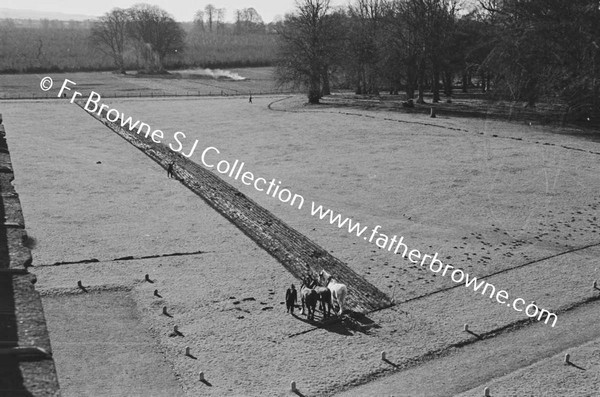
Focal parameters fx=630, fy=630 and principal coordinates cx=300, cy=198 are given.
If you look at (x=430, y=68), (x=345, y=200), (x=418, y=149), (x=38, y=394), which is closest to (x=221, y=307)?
(x=38, y=394)

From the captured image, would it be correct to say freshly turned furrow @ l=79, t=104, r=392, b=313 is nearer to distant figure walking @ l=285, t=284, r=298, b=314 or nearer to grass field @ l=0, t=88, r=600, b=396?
grass field @ l=0, t=88, r=600, b=396

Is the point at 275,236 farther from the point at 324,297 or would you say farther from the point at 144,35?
the point at 144,35

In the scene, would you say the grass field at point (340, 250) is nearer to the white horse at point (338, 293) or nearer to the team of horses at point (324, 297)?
the team of horses at point (324, 297)

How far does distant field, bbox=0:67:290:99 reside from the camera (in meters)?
90.9

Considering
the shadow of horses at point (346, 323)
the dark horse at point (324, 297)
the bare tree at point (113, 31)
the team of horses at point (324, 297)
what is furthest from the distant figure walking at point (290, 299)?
the bare tree at point (113, 31)

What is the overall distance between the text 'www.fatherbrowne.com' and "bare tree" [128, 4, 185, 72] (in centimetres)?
11123

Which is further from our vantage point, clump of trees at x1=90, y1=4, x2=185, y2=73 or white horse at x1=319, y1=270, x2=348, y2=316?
clump of trees at x1=90, y1=4, x2=185, y2=73

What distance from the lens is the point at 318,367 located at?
683 inches

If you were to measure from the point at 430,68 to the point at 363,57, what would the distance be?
1037cm

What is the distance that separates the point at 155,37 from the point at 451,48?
263 ft

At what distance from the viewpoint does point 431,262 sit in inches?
1003

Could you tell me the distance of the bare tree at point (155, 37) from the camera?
136 meters

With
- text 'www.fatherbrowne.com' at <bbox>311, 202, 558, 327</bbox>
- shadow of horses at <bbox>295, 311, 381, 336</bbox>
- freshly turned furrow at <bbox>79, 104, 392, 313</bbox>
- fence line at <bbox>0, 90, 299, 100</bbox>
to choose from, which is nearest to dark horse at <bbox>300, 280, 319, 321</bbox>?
shadow of horses at <bbox>295, 311, 381, 336</bbox>

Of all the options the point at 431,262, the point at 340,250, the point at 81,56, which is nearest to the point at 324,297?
the point at 340,250
